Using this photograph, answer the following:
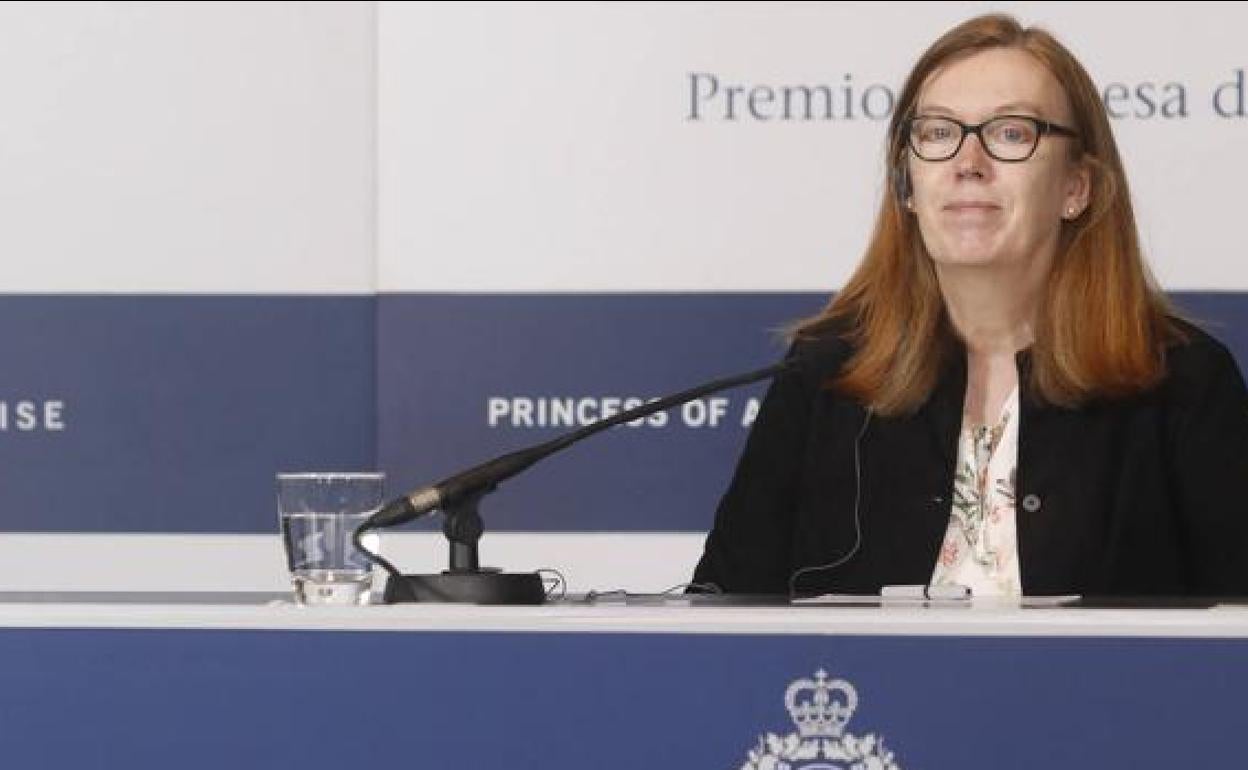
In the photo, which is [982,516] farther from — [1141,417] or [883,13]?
[883,13]

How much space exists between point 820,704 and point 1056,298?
A: 116cm

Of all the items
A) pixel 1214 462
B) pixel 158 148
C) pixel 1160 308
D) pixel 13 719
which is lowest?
pixel 13 719

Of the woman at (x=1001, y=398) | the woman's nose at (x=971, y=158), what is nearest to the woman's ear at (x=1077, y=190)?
the woman at (x=1001, y=398)

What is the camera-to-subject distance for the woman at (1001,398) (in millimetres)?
2750

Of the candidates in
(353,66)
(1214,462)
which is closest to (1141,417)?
(1214,462)

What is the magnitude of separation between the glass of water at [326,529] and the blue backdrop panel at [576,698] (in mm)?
428

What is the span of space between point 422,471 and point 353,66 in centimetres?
69

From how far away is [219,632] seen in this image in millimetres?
1892

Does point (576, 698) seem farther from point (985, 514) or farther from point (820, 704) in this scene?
point (985, 514)

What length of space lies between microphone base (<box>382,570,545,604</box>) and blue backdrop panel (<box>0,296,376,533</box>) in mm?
1703

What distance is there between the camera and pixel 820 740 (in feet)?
5.97

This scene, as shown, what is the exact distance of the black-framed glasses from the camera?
2801 mm

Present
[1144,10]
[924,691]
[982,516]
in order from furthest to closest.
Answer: [1144,10] → [982,516] → [924,691]

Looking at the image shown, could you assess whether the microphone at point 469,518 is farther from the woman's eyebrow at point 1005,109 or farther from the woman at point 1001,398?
the woman's eyebrow at point 1005,109
